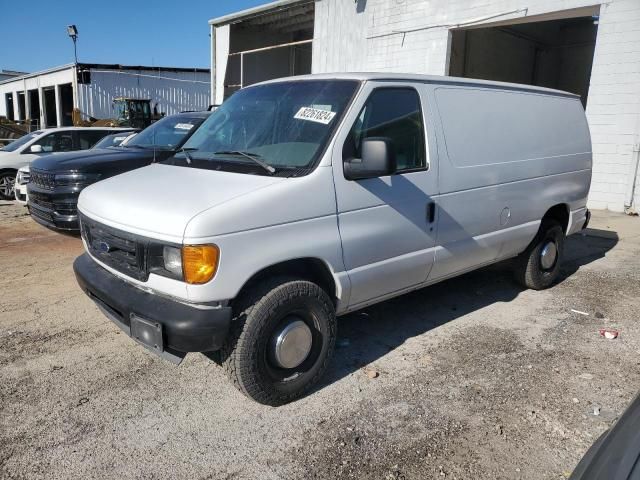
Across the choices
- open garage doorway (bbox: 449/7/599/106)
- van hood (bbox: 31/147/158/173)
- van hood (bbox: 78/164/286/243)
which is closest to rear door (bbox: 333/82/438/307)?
van hood (bbox: 78/164/286/243)

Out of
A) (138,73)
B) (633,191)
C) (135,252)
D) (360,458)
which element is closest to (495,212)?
(360,458)

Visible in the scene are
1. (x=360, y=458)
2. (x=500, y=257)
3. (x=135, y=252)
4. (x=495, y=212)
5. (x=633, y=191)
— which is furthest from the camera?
(x=633, y=191)

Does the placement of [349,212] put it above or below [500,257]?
above

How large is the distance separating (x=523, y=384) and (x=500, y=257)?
64.2 inches

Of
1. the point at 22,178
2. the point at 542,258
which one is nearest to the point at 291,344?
the point at 542,258

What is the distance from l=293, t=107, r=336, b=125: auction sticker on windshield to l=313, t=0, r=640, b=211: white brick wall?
30.6 ft

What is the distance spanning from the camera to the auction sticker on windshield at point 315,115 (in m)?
3.37

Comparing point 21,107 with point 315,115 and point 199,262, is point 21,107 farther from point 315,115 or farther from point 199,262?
point 199,262

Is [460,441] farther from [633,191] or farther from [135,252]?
[633,191]

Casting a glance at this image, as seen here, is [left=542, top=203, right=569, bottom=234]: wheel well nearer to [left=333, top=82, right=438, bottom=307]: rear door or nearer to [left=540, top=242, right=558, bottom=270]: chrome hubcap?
[left=540, top=242, right=558, bottom=270]: chrome hubcap

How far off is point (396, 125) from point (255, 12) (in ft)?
55.0

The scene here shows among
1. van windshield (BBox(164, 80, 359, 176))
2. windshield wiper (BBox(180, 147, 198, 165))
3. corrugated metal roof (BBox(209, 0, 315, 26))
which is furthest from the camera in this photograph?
corrugated metal roof (BBox(209, 0, 315, 26))

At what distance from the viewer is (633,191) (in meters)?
10.3

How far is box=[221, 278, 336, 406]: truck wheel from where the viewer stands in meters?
2.95
